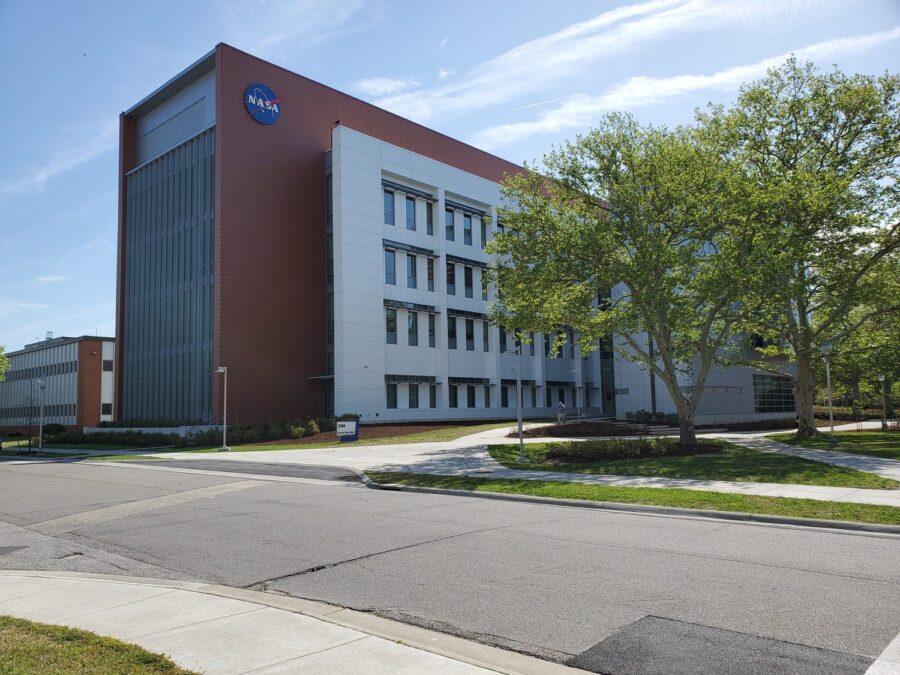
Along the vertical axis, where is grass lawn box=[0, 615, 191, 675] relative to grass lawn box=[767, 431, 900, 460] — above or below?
above

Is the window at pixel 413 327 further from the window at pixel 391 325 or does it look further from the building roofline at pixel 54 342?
the building roofline at pixel 54 342

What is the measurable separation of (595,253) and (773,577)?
1864cm

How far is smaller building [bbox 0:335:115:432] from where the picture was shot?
71750mm

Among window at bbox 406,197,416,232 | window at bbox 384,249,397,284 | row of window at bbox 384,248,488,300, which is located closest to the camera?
window at bbox 384,249,397,284

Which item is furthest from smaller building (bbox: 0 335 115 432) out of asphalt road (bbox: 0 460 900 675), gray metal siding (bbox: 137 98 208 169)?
asphalt road (bbox: 0 460 900 675)

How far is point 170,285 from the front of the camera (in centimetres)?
4962

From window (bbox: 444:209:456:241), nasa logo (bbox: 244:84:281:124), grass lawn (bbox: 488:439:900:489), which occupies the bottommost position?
grass lawn (bbox: 488:439:900:489)

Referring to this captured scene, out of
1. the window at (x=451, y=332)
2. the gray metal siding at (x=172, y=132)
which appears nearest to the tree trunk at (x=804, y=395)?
the window at (x=451, y=332)

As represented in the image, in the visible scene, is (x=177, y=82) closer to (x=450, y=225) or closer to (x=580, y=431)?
(x=450, y=225)

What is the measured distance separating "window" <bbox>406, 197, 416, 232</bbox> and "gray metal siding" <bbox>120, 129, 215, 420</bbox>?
13634 millimetres

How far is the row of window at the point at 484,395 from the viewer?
49.9 meters

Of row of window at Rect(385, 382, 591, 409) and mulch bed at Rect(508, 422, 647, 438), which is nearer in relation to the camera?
mulch bed at Rect(508, 422, 647, 438)

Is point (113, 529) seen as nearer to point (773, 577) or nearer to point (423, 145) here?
point (773, 577)

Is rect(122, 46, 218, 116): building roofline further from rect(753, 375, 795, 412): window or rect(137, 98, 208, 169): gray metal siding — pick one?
rect(753, 375, 795, 412): window
